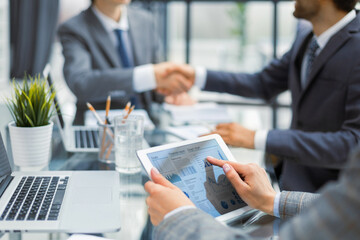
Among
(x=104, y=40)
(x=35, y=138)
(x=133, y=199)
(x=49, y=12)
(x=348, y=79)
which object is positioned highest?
(x=49, y=12)

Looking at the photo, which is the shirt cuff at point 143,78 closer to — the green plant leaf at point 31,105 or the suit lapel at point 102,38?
the suit lapel at point 102,38

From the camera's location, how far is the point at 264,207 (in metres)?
0.95

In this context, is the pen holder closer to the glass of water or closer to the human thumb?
the glass of water

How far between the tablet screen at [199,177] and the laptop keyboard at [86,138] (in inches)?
23.3

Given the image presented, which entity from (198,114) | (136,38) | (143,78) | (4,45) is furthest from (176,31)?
(198,114)

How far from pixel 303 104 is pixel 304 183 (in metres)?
0.32

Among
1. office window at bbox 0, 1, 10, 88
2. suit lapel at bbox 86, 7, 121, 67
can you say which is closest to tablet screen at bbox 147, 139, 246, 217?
suit lapel at bbox 86, 7, 121, 67

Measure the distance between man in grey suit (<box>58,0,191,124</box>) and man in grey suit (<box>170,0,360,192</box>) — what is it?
626mm

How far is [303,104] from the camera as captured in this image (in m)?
1.72

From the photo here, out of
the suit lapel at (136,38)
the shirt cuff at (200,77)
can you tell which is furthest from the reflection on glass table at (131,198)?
Result: the suit lapel at (136,38)

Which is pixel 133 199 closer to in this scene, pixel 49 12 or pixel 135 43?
Result: pixel 135 43

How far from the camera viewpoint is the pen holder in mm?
1358

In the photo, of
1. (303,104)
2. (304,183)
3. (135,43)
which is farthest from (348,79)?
(135,43)

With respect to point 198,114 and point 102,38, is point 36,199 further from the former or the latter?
point 102,38
